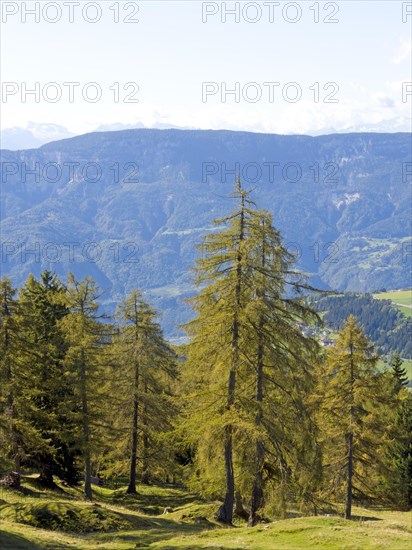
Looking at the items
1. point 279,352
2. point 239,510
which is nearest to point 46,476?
point 239,510

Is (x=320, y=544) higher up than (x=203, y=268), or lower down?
lower down

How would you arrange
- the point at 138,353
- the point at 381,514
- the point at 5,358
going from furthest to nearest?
the point at 381,514 < the point at 138,353 < the point at 5,358

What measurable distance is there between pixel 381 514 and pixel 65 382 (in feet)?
91.4

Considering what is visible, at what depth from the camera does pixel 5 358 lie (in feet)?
118

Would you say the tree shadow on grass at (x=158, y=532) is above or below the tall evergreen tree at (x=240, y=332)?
below

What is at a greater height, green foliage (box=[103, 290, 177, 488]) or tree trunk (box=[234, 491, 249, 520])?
green foliage (box=[103, 290, 177, 488])

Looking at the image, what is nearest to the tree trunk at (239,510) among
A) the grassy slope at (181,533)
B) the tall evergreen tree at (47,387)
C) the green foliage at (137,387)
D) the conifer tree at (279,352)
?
the grassy slope at (181,533)

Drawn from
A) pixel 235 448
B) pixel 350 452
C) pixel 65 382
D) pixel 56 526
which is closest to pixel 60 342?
pixel 65 382

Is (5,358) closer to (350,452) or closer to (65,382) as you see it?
(65,382)

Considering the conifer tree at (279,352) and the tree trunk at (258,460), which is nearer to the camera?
the tree trunk at (258,460)

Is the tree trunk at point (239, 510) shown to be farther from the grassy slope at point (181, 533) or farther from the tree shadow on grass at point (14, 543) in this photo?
the tree shadow on grass at point (14, 543)

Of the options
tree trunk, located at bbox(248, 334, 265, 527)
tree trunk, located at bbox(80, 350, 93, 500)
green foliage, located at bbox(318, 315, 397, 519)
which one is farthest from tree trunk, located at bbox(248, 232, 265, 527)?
tree trunk, located at bbox(80, 350, 93, 500)

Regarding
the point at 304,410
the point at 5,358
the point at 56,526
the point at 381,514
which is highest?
the point at 5,358

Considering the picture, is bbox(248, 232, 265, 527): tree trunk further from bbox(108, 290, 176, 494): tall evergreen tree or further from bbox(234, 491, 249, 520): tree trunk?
bbox(108, 290, 176, 494): tall evergreen tree
